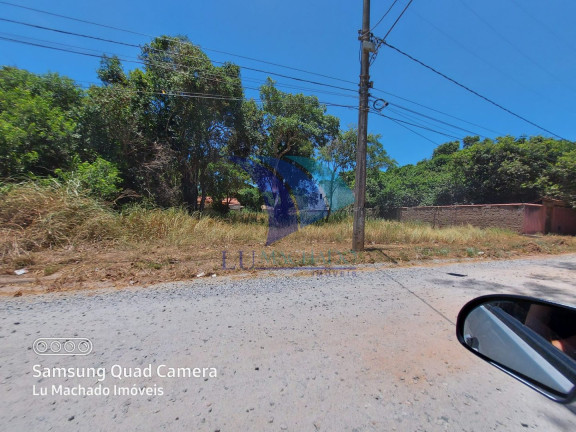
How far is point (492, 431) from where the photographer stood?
66.7 inches

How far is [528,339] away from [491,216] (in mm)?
19756

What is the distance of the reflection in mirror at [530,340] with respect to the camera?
1252 millimetres

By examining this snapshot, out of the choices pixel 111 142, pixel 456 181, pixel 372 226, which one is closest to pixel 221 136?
pixel 111 142

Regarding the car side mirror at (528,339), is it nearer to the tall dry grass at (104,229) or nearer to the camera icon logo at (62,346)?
the camera icon logo at (62,346)

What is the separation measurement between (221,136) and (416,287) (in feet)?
39.6

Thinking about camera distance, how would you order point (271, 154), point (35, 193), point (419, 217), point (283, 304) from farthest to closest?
point (419, 217)
point (271, 154)
point (35, 193)
point (283, 304)

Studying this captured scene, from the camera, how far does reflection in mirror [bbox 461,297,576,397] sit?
1252 millimetres

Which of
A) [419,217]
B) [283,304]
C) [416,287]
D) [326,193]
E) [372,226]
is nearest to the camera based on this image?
[283,304]

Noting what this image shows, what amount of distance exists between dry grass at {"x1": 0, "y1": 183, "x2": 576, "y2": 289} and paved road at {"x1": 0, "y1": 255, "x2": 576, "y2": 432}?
1.41 metres

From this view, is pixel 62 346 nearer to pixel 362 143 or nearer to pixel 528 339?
pixel 528 339

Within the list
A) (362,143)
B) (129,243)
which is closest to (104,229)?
(129,243)

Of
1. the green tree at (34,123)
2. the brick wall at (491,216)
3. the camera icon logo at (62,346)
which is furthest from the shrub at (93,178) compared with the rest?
the brick wall at (491,216)

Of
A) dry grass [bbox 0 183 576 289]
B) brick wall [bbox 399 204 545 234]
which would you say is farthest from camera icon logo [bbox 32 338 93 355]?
brick wall [bbox 399 204 545 234]

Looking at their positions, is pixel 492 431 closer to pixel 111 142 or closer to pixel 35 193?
pixel 35 193
